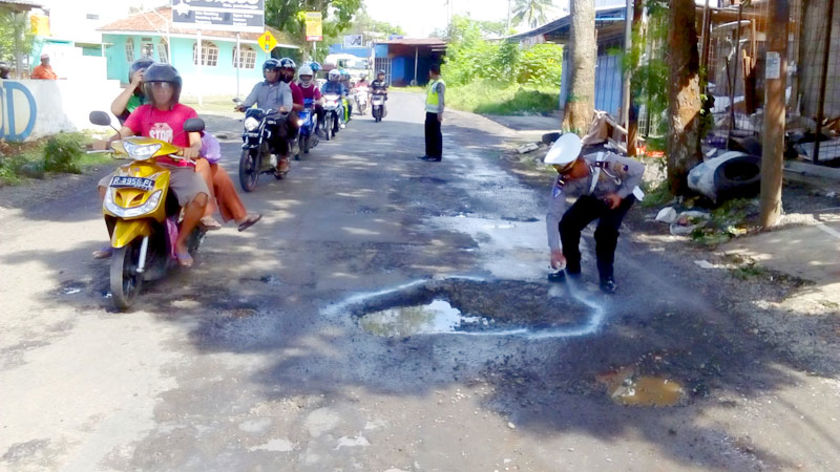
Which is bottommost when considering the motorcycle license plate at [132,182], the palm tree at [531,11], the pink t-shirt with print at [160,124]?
the motorcycle license plate at [132,182]

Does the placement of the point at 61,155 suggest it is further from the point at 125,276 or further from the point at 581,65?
the point at 581,65

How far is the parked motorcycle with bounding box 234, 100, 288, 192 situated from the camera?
36.7 ft

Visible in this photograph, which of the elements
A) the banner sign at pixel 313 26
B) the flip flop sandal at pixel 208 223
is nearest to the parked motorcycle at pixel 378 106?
the banner sign at pixel 313 26

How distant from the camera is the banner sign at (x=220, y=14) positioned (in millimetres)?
31033

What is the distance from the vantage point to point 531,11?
82438 millimetres

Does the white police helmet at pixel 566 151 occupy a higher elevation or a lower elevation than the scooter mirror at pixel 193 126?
lower

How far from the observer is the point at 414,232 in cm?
892

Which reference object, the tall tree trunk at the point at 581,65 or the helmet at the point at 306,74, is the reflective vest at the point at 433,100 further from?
the tall tree trunk at the point at 581,65

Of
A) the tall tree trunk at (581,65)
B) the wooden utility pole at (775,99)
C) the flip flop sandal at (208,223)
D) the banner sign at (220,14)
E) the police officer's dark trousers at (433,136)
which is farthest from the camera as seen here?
the banner sign at (220,14)

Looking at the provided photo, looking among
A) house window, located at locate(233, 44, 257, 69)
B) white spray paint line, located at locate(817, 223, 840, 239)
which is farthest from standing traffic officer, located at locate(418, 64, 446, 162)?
house window, located at locate(233, 44, 257, 69)

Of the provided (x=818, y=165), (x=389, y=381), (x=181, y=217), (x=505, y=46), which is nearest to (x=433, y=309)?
(x=389, y=381)

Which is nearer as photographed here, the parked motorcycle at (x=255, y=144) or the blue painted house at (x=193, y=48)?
the parked motorcycle at (x=255, y=144)

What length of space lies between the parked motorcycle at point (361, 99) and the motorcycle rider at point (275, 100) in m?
18.6

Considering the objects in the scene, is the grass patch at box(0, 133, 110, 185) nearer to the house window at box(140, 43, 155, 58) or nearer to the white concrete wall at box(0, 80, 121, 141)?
the white concrete wall at box(0, 80, 121, 141)
